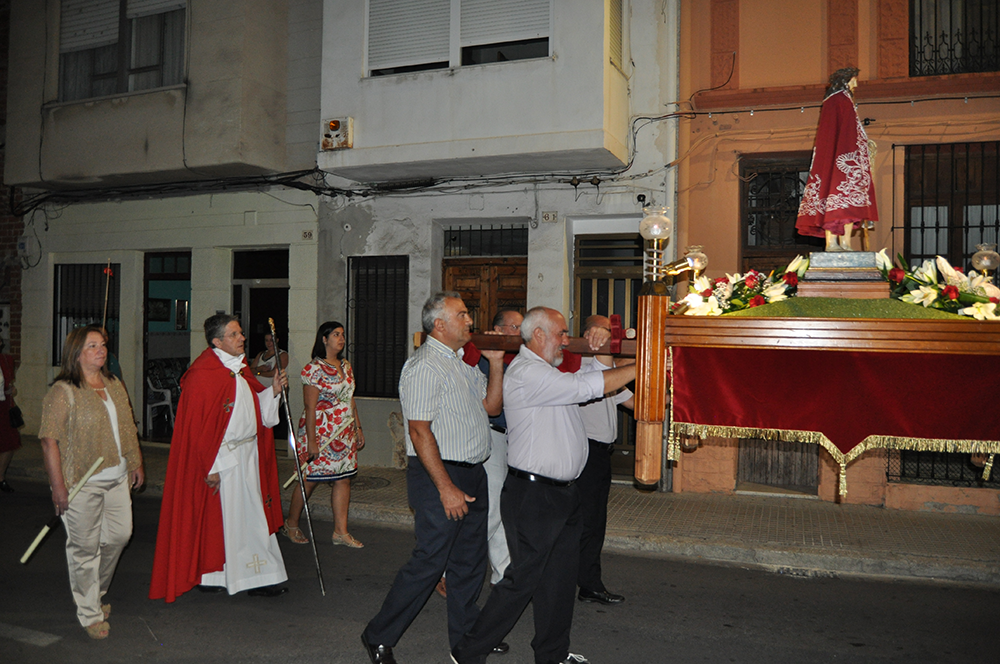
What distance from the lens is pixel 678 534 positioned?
7.29 metres

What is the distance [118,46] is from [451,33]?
18.9 feet

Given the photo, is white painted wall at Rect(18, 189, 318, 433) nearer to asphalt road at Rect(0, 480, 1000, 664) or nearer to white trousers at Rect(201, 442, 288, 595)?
asphalt road at Rect(0, 480, 1000, 664)

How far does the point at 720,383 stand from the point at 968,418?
1.21m

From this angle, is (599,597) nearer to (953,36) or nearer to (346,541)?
(346,541)

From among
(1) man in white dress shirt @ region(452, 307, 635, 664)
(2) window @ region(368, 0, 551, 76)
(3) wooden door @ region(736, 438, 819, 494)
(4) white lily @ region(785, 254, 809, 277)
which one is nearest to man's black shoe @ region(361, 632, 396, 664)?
(1) man in white dress shirt @ region(452, 307, 635, 664)

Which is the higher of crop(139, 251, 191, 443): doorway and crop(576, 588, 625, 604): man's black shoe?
crop(139, 251, 191, 443): doorway

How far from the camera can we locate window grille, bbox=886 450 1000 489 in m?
8.59

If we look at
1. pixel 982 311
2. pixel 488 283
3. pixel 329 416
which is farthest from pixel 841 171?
pixel 488 283

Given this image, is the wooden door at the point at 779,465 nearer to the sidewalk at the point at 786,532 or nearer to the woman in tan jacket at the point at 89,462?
the sidewalk at the point at 786,532

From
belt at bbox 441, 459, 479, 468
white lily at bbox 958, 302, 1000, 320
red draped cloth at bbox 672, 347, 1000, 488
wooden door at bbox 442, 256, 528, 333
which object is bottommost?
belt at bbox 441, 459, 479, 468

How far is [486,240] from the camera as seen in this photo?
10953 mm

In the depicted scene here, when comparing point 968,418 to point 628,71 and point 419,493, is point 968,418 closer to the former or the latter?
point 419,493

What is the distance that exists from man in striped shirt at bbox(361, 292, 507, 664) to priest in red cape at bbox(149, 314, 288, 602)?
1446mm

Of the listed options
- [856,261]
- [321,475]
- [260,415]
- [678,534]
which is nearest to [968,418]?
[856,261]
